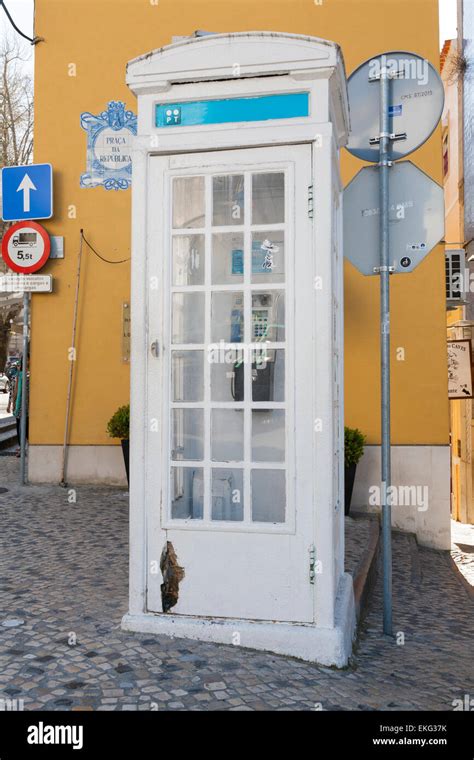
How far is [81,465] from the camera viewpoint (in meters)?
7.91

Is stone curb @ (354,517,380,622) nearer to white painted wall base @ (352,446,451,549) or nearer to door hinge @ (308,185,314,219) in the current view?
white painted wall base @ (352,446,451,549)

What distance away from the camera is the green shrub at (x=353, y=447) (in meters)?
6.97

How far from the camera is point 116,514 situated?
6.47 meters

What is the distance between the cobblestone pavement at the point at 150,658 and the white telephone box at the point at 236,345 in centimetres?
20

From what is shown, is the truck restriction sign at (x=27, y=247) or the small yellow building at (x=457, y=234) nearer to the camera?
the truck restriction sign at (x=27, y=247)

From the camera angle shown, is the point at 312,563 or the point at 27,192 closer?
the point at 312,563

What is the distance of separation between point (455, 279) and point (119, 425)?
423 centimetres

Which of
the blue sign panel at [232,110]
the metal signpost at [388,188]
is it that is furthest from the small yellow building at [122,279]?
the blue sign panel at [232,110]

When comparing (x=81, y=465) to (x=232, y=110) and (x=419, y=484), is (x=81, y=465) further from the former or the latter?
(x=232, y=110)

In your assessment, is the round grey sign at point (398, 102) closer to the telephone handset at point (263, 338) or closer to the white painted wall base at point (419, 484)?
the telephone handset at point (263, 338)

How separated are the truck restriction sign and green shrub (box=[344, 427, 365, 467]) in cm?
370

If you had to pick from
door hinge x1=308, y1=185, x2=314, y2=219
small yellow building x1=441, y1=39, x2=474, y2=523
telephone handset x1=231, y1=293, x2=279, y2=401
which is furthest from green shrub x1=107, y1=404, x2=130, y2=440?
small yellow building x1=441, y1=39, x2=474, y2=523

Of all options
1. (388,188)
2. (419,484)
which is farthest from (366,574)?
(419,484)
